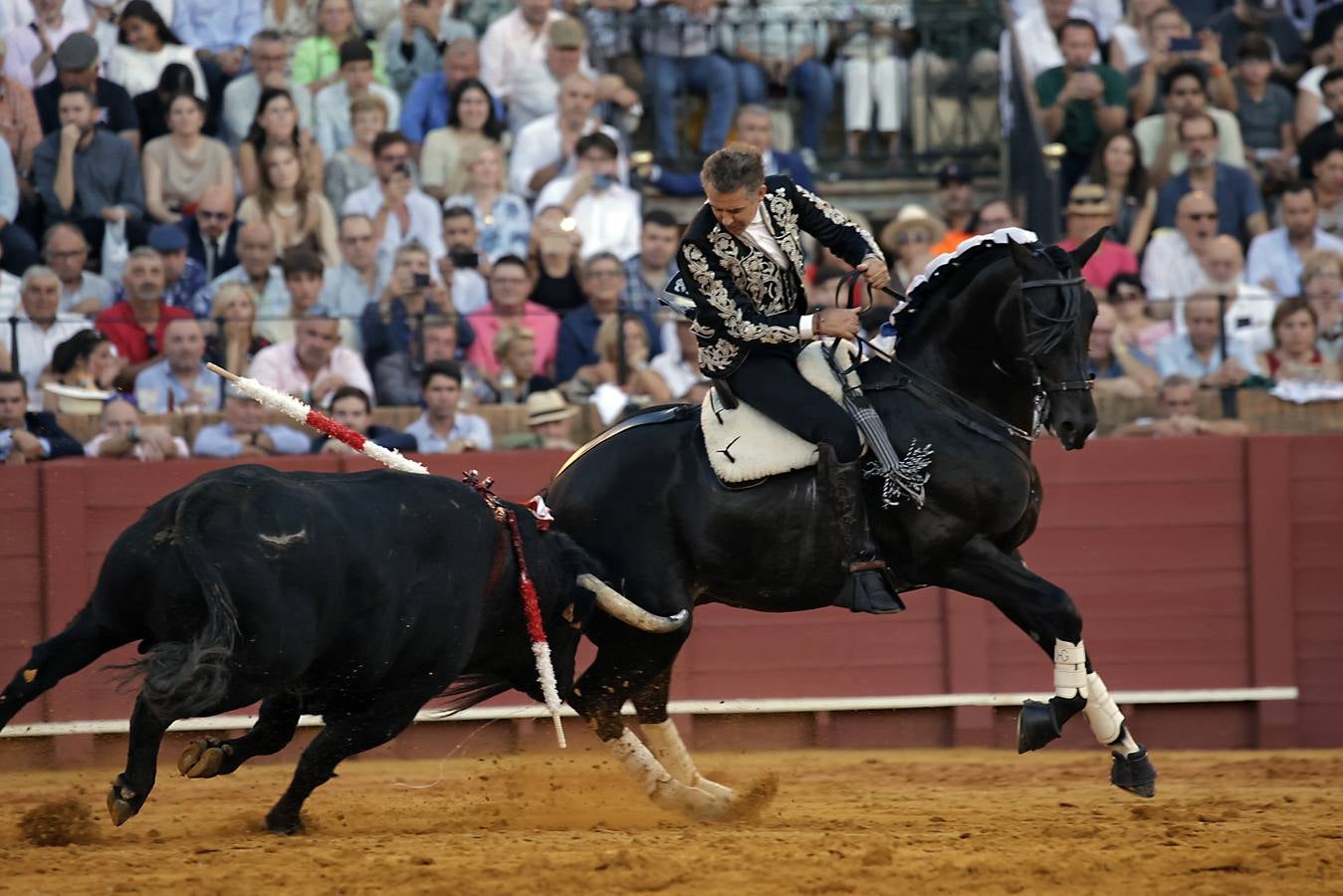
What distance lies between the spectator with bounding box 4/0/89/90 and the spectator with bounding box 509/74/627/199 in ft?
9.28

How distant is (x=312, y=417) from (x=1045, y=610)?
2.57 metres

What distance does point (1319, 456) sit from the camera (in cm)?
964

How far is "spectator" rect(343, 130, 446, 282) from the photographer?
11.5m

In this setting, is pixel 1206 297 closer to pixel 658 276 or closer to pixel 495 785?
pixel 658 276

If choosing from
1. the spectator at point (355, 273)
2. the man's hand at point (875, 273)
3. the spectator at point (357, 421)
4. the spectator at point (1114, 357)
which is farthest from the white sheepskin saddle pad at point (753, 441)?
the spectator at point (355, 273)

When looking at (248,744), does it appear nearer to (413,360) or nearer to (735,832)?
(735,832)

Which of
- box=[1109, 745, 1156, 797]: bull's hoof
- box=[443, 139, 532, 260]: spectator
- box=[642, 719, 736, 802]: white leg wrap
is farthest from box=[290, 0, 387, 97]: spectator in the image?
box=[1109, 745, 1156, 797]: bull's hoof

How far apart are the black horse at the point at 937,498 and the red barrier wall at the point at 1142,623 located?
8.76 feet

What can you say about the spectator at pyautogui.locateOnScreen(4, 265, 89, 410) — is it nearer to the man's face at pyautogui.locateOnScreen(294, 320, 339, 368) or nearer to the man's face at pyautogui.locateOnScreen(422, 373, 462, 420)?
the man's face at pyautogui.locateOnScreen(294, 320, 339, 368)

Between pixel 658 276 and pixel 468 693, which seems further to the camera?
pixel 658 276

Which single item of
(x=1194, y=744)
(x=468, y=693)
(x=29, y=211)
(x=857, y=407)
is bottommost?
(x=1194, y=744)

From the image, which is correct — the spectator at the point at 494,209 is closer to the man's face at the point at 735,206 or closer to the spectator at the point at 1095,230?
the spectator at the point at 1095,230

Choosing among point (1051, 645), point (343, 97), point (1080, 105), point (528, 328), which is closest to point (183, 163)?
point (343, 97)

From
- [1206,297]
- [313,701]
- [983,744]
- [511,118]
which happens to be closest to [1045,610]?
[313,701]
